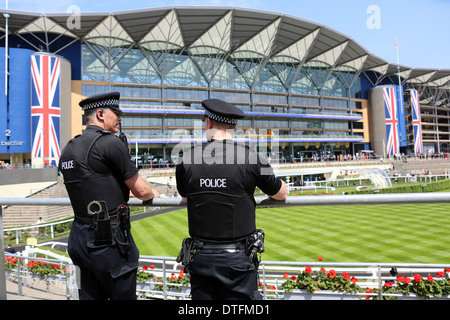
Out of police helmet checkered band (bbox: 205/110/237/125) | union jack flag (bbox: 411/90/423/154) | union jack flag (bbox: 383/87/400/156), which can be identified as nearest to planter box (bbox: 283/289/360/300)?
police helmet checkered band (bbox: 205/110/237/125)

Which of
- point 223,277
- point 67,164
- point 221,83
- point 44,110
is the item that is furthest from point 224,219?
point 221,83

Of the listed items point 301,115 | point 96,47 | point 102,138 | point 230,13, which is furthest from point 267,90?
point 102,138

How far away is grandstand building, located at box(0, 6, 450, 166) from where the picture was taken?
154ft

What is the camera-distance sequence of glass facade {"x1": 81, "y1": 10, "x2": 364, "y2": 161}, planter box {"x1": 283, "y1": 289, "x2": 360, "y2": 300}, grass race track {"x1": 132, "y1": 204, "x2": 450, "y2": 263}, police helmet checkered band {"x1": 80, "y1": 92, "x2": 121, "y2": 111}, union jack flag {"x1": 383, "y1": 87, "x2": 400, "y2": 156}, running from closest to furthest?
police helmet checkered band {"x1": 80, "y1": 92, "x2": 121, "y2": 111}
planter box {"x1": 283, "y1": 289, "x2": 360, "y2": 300}
grass race track {"x1": 132, "y1": 204, "x2": 450, "y2": 263}
glass facade {"x1": 81, "y1": 10, "x2": 364, "y2": 161}
union jack flag {"x1": 383, "y1": 87, "x2": 400, "y2": 156}

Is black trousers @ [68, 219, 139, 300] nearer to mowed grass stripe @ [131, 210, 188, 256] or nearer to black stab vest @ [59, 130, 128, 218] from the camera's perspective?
black stab vest @ [59, 130, 128, 218]

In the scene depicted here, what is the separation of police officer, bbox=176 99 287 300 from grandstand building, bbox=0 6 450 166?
138 feet

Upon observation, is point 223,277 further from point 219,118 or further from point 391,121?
point 391,121

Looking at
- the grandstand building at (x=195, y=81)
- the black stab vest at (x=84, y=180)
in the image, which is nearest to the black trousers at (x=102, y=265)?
the black stab vest at (x=84, y=180)

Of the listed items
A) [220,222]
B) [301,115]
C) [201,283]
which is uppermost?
[301,115]

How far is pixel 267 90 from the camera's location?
7000 centimetres

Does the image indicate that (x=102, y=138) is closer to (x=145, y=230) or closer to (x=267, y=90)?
(x=145, y=230)

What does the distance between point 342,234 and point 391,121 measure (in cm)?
7086

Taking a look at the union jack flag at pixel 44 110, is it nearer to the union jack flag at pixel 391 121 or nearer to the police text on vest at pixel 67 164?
the police text on vest at pixel 67 164
